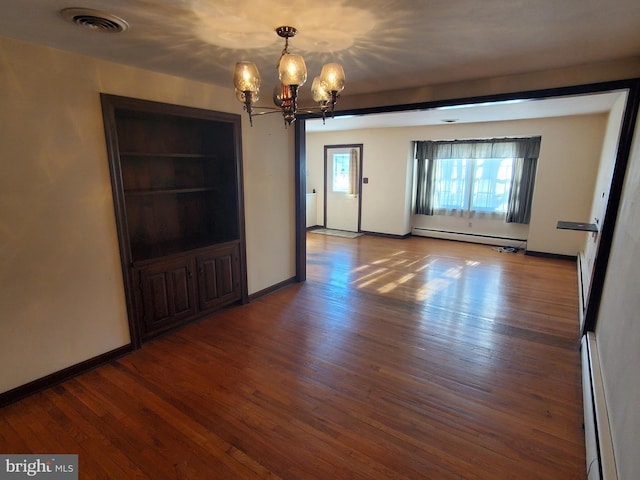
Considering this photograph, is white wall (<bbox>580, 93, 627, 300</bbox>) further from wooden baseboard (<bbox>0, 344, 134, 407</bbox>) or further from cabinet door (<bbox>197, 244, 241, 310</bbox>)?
wooden baseboard (<bbox>0, 344, 134, 407</bbox>)

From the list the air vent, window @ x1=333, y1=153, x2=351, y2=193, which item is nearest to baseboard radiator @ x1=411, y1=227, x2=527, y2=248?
window @ x1=333, y1=153, x2=351, y2=193

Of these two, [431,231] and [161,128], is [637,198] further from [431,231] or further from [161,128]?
[431,231]

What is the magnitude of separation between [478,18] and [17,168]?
9.20 ft

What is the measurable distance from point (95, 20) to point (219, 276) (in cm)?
231

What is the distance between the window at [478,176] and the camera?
6031 millimetres

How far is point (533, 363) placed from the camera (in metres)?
2.63

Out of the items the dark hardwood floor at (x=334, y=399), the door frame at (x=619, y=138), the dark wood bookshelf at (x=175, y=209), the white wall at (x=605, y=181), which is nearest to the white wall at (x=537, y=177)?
the white wall at (x=605, y=181)

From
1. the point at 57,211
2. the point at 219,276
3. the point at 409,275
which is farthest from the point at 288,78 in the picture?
the point at 409,275

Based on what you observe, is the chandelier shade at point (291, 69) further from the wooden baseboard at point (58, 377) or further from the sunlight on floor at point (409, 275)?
the sunlight on floor at point (409, 275)

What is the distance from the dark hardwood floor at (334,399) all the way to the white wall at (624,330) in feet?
1.29

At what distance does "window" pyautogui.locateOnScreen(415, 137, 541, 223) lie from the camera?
6.03m

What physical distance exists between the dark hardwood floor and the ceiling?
2248 millimetres

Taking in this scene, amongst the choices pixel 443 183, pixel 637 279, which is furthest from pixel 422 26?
pixel 443 183

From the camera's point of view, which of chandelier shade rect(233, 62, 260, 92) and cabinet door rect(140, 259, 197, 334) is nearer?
chandelier shade rect(233, 62, 260, 92)
